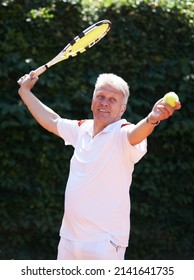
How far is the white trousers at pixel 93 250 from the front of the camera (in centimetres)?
427

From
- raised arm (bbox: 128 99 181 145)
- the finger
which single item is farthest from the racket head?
raised arm (bbox: 128 99 181 145)

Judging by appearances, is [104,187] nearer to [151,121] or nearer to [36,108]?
[151,121]

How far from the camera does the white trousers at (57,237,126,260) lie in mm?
4266

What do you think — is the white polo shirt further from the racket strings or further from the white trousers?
the racket strings

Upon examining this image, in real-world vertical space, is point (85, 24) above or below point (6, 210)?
above

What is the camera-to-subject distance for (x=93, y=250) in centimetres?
428

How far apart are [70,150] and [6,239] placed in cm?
110

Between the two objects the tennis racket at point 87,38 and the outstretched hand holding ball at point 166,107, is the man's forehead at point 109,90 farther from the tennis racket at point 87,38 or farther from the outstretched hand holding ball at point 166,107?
the tennis racket at point 87,38

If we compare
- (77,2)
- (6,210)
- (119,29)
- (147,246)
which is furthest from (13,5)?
(147,246)

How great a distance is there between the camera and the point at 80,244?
432 centimetres

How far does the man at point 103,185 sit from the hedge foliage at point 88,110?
2.46 metres

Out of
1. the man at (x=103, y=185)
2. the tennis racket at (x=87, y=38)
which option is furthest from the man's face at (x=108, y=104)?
the tennis racket at (x=87, y=38)
